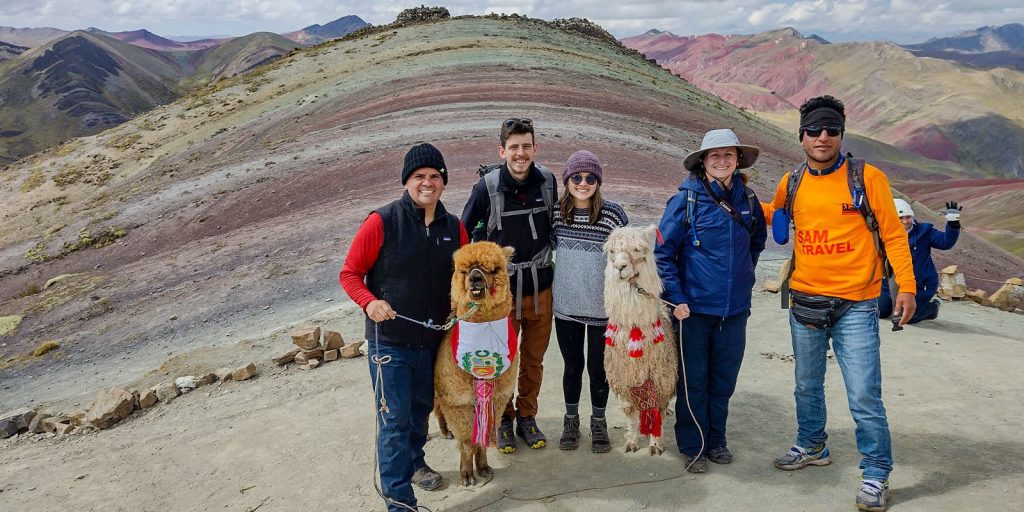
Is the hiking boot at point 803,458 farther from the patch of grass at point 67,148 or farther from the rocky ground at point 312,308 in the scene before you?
the patch of grass at point 67,148

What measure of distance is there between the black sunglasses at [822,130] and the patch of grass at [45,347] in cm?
1096

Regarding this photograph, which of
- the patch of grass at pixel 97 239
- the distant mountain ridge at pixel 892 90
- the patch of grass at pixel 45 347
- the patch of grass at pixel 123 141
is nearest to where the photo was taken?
the patch of grass at pixel 45 347

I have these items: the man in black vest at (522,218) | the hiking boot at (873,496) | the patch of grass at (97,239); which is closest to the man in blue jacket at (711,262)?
the man in black vest at (522,218)

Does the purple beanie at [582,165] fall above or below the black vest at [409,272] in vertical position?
above

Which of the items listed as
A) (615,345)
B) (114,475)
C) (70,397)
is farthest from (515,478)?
(70,397)

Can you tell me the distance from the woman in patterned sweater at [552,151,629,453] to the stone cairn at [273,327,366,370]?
331 cm

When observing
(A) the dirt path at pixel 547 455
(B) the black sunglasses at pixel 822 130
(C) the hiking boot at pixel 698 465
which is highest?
A: (B) the black sunglasses at pixel 822 130

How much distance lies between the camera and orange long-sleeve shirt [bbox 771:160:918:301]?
3.73 m

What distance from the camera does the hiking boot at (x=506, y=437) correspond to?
475 cm

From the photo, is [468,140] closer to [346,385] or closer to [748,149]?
[346,385]

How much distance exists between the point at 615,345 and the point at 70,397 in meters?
7.21

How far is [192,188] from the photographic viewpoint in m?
17.9

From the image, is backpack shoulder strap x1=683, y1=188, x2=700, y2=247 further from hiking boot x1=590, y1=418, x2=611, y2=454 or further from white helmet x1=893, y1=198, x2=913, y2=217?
white helmet x1=893, y1=198, x2=913, y2=217

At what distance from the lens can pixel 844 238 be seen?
381 centimetres
